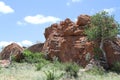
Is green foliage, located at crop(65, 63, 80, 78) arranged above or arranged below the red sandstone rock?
below

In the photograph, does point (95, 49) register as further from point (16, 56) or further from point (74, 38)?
point (16, 56)

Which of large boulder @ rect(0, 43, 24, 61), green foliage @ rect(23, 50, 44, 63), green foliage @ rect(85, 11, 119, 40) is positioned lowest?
green foliage @ rect(23, 50, 44, 63)

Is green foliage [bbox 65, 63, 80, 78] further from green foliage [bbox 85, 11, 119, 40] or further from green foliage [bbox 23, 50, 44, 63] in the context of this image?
green foliage [bbox 23, 50, 44, 63]

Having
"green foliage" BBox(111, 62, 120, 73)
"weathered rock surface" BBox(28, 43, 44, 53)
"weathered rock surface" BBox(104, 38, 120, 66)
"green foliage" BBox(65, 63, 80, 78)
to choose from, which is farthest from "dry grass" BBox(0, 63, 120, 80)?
"weathered rock surface" BBox(28, 43, 44, 53)

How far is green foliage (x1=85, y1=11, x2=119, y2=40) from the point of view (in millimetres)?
32844

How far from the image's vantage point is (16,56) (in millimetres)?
38031

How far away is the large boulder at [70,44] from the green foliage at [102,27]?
1479 mm

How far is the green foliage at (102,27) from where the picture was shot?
32.8 m

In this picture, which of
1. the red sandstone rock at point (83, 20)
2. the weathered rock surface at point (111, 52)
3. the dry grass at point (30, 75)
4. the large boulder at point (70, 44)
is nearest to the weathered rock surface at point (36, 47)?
the large boulder at point (70, 44)

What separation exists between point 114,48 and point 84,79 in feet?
49.6

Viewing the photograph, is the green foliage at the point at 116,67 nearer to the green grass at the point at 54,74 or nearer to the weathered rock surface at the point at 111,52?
the weathered rock surface at the point at 111,52

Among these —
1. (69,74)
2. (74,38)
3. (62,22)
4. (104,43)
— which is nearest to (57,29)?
(62,22)

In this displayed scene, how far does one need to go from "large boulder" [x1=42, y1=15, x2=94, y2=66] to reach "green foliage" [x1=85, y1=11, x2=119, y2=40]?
1.48 meters

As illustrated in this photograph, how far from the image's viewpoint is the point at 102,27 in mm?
32906
